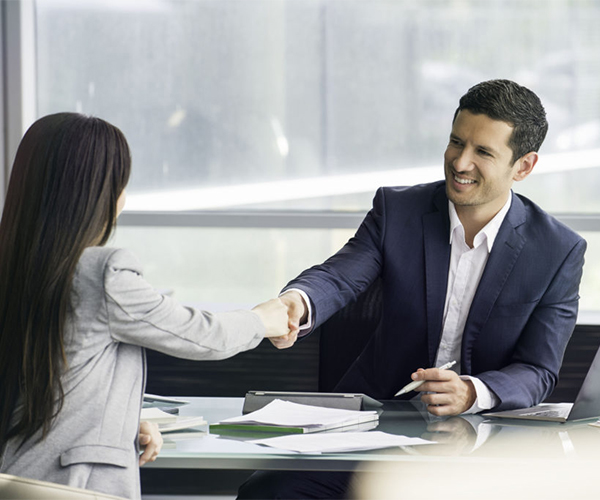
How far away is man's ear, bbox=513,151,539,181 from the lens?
2391mm

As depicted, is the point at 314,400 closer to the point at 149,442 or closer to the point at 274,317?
the point at 274,317

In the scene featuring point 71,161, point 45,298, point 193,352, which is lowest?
point 193,352

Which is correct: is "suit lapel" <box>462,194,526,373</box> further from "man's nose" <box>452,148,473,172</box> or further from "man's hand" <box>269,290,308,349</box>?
"man's hand" <box>269,290,308,349</box>

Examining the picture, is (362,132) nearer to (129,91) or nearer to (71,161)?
(129,91)

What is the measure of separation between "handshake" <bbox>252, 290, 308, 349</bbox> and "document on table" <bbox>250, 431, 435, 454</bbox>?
34 cm

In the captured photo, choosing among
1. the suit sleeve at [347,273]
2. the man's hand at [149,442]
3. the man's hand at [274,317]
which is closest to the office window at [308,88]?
the suit sleeve at [347,273]

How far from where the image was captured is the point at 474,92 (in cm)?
234

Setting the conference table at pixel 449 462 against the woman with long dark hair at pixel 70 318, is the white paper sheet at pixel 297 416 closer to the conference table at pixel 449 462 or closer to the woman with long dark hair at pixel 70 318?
the conference table at pixel 449 462

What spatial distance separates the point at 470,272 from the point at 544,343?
30 cm

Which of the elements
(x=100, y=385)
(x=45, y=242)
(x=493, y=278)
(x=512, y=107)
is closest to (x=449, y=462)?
(x=100, y=385)

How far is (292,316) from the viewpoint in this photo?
7.01 ft

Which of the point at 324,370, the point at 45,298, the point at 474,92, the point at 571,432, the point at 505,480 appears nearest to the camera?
the point at 45,298

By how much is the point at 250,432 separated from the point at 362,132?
2715 mm

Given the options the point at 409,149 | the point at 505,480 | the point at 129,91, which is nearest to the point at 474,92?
A: the point at 505,480
